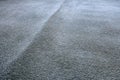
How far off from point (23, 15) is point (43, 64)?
2.20m

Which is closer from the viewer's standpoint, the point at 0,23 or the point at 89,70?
the point at 89,70

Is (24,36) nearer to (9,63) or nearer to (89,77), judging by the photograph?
(9,63)

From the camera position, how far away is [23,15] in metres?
3.52

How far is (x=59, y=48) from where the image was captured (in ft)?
6.72

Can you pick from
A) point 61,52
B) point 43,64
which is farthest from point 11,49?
point 61,52

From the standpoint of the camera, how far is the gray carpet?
155 cm

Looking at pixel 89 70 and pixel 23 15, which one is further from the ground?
pixel 23 15

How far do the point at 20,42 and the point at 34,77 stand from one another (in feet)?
2.96

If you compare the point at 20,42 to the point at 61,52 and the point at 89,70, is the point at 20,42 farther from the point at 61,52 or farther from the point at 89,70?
the point at 89,70

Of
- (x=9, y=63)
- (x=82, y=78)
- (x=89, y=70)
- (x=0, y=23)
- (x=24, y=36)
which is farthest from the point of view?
(x=0, y=23)

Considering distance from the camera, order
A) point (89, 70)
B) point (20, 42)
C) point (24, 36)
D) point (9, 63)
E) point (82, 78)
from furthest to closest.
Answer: point (24, 36)
point (20, 42)
point (9, 63)
point (89, 70)
point (82, 78)

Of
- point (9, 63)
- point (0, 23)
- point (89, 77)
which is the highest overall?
point (0, 23)

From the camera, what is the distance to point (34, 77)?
1481mm

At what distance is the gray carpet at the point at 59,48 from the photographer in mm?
1555
